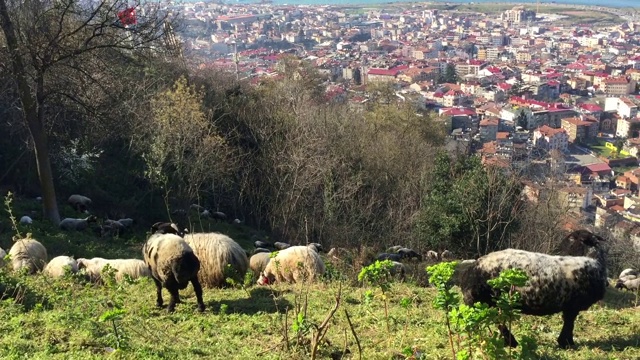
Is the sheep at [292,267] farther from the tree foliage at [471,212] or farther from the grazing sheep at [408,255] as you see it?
the tree foliage at [471,212]

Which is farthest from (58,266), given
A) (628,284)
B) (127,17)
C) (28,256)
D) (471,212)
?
(471,212)

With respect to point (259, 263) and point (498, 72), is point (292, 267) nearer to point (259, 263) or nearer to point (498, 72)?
point (259, 263)

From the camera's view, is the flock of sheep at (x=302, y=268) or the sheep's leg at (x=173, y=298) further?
the sheep's leg at (x=173, y=298)

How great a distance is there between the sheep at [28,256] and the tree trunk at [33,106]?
11.9 feet

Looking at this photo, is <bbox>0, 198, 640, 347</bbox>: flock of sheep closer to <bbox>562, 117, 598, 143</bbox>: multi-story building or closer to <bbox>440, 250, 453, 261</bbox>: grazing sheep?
<bbox>440, 250, 453, 261</bbox>: grazing sheep

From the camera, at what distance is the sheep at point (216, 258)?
388 inches

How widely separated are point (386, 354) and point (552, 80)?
99103 mm

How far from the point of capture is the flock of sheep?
5.98 m

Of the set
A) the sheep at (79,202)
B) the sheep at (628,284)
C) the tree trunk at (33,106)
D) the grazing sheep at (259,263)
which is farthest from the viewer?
the sheep at (79,202)

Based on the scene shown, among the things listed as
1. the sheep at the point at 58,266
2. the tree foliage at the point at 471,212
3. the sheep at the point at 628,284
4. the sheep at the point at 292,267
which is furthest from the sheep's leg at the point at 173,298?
the tree foliage at the point at 471,212

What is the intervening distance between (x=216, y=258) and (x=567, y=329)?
5734 mm

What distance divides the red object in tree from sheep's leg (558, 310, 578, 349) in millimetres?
12089

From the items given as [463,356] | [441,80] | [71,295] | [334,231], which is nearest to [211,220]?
[334,231]

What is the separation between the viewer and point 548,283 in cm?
593
